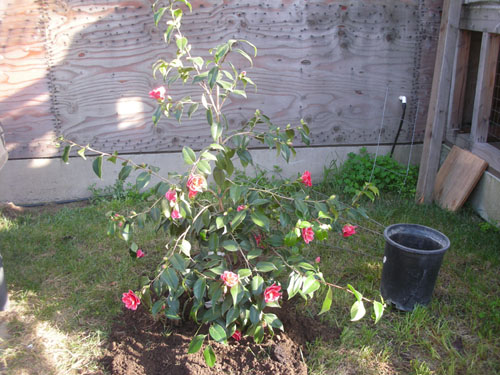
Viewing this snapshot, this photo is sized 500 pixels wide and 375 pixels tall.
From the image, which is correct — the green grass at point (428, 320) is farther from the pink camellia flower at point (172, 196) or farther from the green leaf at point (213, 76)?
the green leaf at point (213, 76)

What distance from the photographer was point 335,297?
278 centimetres

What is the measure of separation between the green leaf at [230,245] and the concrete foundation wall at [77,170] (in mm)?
2140

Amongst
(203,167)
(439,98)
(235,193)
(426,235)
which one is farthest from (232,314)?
(439,98)

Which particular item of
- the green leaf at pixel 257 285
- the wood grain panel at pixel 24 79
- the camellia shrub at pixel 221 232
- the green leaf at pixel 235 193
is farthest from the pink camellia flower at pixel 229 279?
the wood grain panel at pixel 24 79

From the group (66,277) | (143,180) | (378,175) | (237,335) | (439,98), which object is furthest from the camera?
(378,175)

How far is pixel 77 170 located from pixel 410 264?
281cm

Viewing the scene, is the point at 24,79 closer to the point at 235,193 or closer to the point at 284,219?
the point at 235,193

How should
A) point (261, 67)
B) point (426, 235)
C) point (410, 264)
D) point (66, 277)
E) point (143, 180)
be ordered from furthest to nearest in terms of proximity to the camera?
1. point (261, 67)
2. point (66, 277)
3. point (426, 235)
4. point (410, 264)
5. point (143, 180)

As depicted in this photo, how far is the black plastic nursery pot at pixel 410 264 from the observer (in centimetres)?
253

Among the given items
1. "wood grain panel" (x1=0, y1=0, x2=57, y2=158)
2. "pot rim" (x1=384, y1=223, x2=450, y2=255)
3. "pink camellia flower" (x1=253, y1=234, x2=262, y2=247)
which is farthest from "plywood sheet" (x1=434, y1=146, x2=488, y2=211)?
"wood grain panel" (x1=0, y1=0, x2=57, y2=158)

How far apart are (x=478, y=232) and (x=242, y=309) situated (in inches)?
83.8

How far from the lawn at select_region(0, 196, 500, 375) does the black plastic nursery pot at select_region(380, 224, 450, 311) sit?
0.31ft

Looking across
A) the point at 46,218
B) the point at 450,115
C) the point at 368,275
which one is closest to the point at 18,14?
the point at 46,218

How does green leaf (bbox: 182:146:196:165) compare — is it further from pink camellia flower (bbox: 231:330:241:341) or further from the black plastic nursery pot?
the black plastic nursery pot
